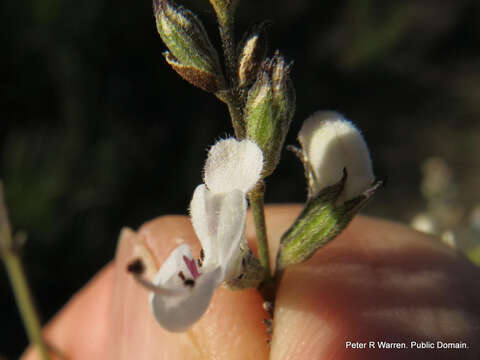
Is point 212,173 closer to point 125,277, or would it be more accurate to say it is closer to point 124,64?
point 125,277

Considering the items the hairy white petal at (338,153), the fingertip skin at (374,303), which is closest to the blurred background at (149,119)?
the fingertip skin at (374,303)

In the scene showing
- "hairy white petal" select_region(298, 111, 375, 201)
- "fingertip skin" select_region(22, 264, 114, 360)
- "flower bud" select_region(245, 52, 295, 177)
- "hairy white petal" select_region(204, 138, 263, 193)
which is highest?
"flower bud" select_region(245, 52, 295, 177)

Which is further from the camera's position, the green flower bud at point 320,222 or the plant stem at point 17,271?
the plant stem at point 17,271

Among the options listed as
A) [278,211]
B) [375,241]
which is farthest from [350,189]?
[278,211]

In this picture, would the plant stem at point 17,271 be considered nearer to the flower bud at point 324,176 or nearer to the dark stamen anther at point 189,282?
the dark stamen anther at point 189,282

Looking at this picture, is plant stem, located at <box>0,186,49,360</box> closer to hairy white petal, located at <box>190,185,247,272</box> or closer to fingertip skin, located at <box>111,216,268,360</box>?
fingertip skin, located at <box>111,216,268,360</box>

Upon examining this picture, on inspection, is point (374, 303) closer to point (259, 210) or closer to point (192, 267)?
point (259, 210)

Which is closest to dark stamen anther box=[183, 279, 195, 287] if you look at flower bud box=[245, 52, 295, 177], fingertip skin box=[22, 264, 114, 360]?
flower bud box=[245, 52, 295, 177]
